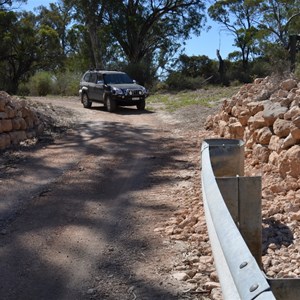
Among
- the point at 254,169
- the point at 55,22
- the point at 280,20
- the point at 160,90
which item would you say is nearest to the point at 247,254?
the point at 254,169

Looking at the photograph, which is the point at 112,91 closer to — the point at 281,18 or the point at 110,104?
the point at 110,104

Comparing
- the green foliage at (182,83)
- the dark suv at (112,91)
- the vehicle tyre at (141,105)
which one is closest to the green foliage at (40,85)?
the green foliage at (182,83)

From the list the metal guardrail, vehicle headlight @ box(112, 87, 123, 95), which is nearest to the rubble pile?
the metal guardrail

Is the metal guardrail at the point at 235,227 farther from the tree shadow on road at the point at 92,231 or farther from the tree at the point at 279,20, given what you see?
the tree at the point at 279,20

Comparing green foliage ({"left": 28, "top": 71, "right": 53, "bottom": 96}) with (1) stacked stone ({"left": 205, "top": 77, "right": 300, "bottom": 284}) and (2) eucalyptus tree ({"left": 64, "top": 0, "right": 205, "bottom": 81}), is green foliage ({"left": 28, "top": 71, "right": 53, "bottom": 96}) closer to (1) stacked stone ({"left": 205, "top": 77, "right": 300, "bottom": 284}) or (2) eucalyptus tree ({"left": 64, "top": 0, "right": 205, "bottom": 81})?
(2) eucalyptus tree ({"left": 64, "top": 0, "right": 205, "bottom": 81})

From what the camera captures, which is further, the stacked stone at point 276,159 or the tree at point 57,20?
the tree at point 57,20

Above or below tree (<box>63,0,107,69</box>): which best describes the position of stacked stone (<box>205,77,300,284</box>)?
below

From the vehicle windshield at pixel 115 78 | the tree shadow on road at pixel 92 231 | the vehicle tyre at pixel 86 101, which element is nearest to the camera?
the tree shadow on road at pixel 92 231

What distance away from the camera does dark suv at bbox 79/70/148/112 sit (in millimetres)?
21578

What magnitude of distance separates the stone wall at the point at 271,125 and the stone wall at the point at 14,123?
4826 mm

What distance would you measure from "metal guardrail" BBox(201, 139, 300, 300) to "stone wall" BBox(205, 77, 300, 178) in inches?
39.7

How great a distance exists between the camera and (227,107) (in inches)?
493

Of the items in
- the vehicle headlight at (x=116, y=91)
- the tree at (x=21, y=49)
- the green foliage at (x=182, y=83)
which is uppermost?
the tree at (x=21, y=49)

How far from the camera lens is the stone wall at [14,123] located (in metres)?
11.8
